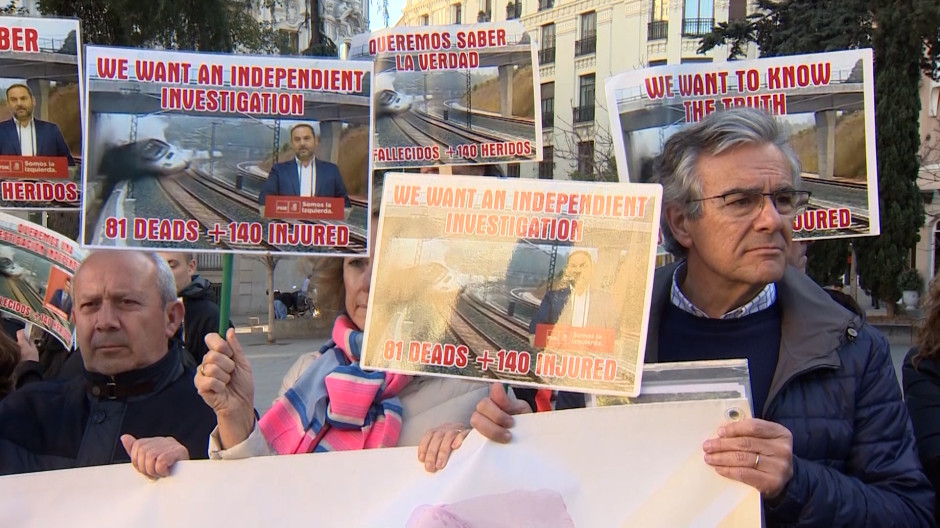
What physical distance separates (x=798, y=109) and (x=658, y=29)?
33.4 meters

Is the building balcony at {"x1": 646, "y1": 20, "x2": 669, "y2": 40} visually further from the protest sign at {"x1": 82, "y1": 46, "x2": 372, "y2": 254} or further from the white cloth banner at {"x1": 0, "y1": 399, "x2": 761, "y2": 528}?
the white cloth banner at {"x1": 0, "y1": 399, "x2": 761, "y2": 528}

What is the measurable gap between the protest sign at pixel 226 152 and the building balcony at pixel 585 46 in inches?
1395

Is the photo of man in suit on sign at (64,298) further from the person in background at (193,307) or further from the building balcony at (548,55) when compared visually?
the building balcony at (548,55)

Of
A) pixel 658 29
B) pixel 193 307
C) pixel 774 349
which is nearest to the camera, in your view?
pixel 774 349

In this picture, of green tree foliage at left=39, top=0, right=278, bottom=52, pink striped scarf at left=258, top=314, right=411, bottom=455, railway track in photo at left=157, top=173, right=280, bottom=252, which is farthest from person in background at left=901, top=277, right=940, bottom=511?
green tree foliage at left=39, top=0, right=278, bottom=52

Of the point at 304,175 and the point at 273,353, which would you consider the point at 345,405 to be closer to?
the point at 304,175

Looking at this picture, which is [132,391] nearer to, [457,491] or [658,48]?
[457,491]

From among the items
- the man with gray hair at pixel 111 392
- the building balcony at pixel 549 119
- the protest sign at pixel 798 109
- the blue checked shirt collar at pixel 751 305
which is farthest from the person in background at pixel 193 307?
the building balcony at pixel 549 119

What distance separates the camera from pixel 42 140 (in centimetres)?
321

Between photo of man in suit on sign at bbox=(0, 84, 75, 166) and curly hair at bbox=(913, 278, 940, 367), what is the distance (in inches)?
121

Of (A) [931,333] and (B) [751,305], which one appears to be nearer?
(B) [751,305]

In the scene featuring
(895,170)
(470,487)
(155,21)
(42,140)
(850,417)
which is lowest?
(470,487)

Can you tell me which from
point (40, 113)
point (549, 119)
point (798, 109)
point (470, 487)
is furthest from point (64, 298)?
point (549, 119)

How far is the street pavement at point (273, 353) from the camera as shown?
1053 cm
